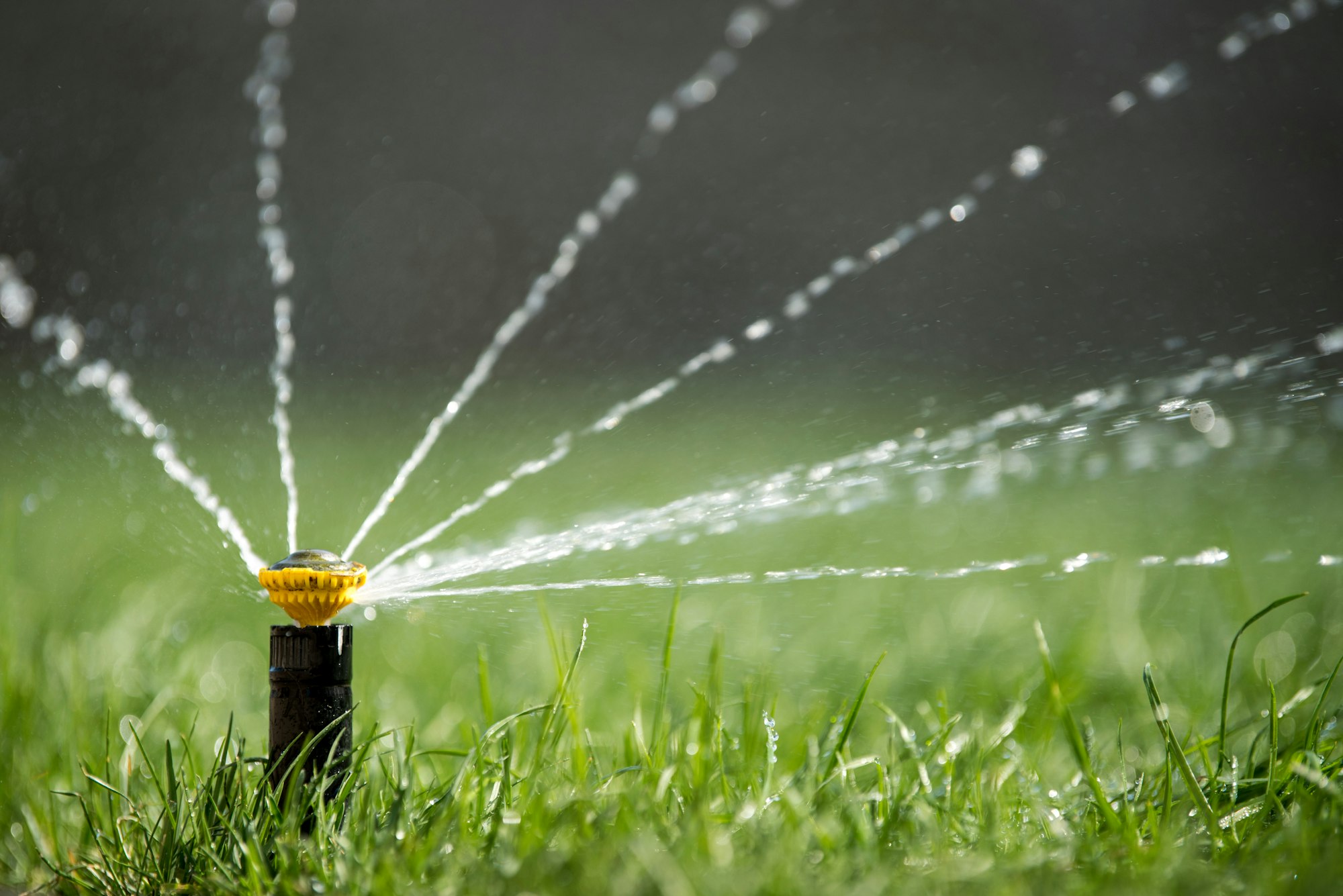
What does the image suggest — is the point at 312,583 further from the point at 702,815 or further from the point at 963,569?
the point at 963,569

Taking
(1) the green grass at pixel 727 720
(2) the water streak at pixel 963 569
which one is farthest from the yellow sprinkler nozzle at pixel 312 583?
(2) the water streak at pixel 963 569

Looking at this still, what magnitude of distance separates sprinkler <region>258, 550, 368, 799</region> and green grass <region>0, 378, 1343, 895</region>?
60 millimetres

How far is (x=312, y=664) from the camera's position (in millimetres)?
1442

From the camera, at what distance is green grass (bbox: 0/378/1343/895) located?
128cm

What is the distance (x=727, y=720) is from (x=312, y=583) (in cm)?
114

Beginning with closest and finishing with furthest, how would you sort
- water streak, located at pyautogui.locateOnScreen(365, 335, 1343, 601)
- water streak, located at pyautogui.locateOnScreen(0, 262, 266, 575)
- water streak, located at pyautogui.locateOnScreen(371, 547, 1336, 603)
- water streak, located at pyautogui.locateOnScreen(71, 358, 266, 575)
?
water streak, located at pyautogui.locateOnScreen(371, 547, 1336, 603), water streak, located at pyautogui.locateOnScreen(365, 335, 1343, 601), water streak, located at pyautogui.locateOnScreen(71, 358, 266, 575), water streak, located at pyautogui.locateOnScreen(0, 262, 266, 575)

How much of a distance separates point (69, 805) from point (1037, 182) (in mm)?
8836

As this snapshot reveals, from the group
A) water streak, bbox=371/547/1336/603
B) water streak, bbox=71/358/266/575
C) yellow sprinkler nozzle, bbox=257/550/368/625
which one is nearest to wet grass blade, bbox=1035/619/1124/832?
yellow sprinkler nozzle, bbox=257/550/368/625

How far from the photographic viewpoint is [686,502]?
441cm

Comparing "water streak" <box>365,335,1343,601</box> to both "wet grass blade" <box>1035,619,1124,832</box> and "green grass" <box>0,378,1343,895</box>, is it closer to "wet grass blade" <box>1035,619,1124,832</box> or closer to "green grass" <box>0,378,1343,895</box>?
"green grass" <box>0,378,1343,895</box>

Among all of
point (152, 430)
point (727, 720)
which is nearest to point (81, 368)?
point (152, 430)

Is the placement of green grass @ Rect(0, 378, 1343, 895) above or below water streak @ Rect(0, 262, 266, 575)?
below

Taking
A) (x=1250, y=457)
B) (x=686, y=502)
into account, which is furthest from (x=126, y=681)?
(x=1250, y=457)

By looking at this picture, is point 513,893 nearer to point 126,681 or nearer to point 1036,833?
point 1036,833
